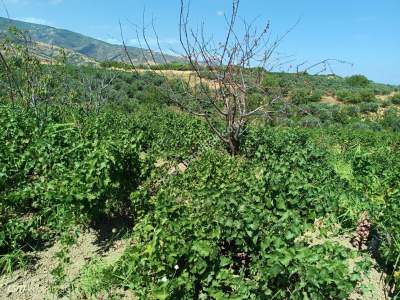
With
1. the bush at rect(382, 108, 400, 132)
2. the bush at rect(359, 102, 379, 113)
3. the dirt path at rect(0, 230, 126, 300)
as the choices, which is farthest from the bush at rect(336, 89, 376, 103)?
the dirt path at rect(0, 230, 126, 300)

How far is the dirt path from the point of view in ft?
12.6

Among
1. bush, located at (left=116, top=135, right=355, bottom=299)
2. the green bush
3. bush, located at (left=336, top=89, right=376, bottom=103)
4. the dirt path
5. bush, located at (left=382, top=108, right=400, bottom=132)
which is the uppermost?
bush, located at (left=116, top=135, right=355, bottom=299)

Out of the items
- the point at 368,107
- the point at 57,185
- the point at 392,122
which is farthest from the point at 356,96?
the point at 57,185

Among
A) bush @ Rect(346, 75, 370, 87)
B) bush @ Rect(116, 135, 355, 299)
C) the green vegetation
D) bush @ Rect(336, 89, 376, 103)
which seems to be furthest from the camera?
bush @ Rect(346, 75, 370, 87)

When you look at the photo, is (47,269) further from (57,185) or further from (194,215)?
(194,215)

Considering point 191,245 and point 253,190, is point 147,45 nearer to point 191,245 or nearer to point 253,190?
point 253,190

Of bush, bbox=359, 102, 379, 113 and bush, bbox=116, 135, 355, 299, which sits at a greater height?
bush, bbox=116, 135, 355, 299

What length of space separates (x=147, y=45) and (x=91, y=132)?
6.80 ft

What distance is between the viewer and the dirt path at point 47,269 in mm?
3828

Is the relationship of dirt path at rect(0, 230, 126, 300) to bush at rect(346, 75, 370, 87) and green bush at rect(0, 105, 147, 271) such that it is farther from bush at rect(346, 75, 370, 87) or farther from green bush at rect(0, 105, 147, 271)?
bush at rect(346, 75, 370, 87)

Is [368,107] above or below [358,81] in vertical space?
below

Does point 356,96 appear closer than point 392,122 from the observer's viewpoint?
No

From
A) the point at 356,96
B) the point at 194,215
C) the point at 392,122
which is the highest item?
the point at 194,215

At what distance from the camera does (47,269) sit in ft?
13.7
